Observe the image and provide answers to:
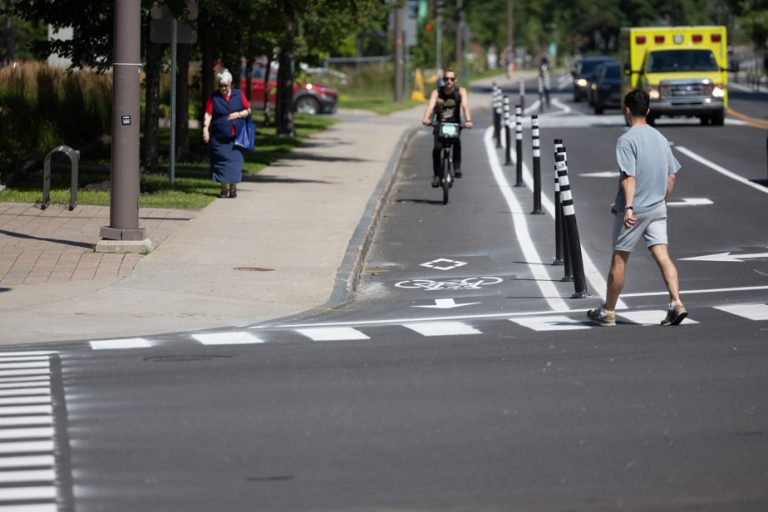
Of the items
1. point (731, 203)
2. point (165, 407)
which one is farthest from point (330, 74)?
point (165, 407)

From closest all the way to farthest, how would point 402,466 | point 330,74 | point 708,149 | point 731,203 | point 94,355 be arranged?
1. point 402,466
2. point 94,355
3. point 731,203
4. point 708,149
5. point 330,74

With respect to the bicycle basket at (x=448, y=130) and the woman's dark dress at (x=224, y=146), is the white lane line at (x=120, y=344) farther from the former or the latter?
the bicycle basket at (x=448, y=130)

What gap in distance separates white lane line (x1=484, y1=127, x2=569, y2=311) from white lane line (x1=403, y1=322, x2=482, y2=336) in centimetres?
130

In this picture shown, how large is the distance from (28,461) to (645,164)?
5.77 meters

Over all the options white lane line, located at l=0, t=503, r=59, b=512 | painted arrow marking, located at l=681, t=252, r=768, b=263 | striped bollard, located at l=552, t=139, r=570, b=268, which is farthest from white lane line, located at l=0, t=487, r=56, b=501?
painted arrow marking, located at l=681, t=252, r=768, b=263

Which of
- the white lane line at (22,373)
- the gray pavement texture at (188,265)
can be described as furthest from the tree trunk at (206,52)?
the white lane line at (22,373)

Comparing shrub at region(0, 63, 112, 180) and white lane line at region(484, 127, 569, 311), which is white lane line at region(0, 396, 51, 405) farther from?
shrub at region(0, 63, 112, 180)

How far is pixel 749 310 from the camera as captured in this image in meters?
12.7

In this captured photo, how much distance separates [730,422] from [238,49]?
26.9m

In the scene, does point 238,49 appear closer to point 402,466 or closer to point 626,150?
point 626,150

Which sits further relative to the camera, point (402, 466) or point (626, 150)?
point (626, 150)

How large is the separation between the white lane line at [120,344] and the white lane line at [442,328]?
76.5 inches

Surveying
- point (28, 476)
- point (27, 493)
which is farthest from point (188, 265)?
point (27, 493)

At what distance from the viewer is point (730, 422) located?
838 cm
